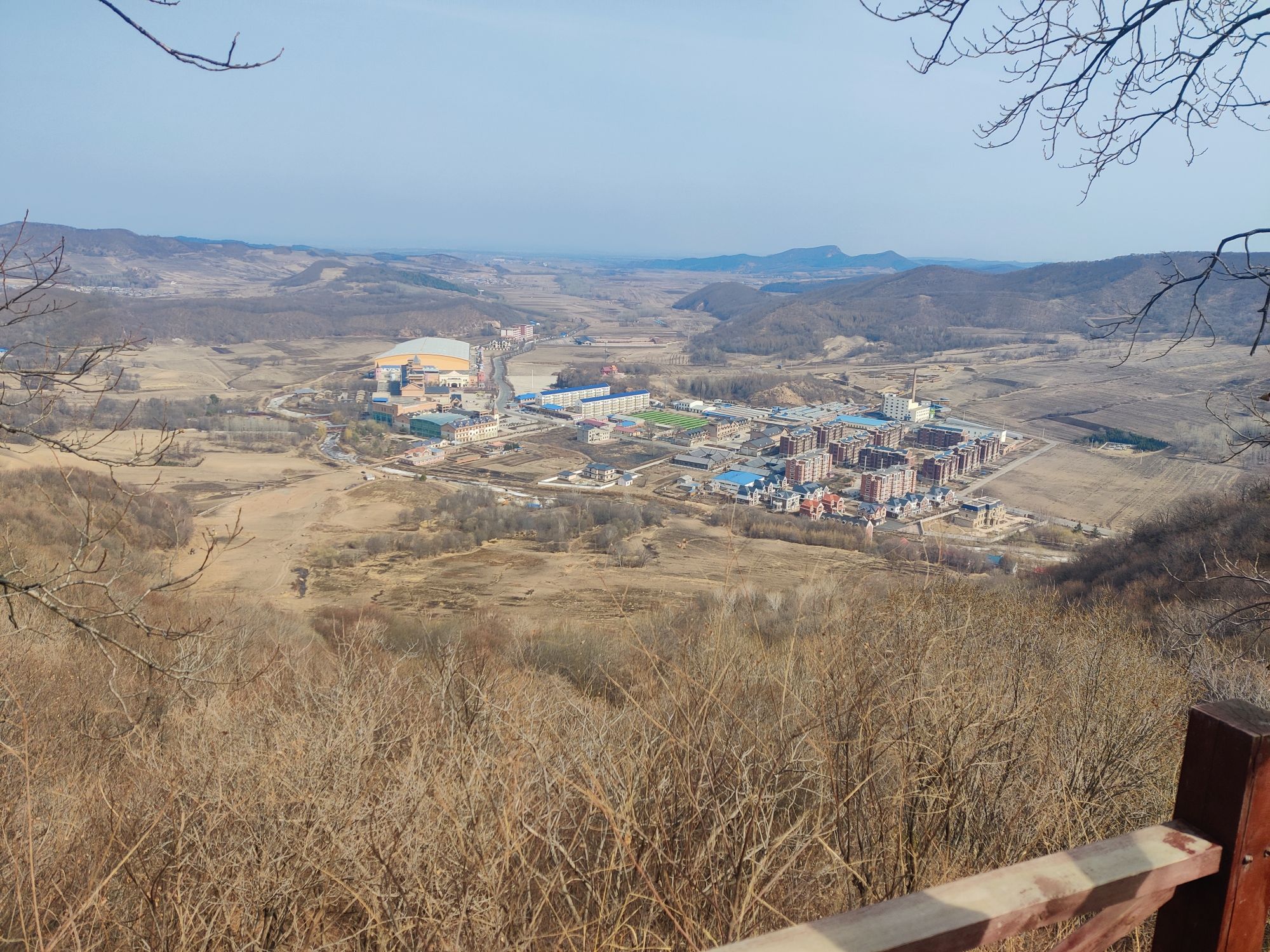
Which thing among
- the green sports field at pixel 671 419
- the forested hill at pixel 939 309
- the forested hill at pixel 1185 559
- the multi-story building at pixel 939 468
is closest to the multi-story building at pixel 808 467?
the multi-story building at pixel 939 468

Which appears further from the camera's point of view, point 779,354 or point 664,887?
point 779,354

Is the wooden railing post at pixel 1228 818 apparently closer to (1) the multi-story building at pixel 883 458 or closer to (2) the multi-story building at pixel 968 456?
(1) the multi-story building at pixel 883 458

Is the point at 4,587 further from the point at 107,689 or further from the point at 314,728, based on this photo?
the point at 107,689

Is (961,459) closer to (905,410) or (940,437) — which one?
(940,437)

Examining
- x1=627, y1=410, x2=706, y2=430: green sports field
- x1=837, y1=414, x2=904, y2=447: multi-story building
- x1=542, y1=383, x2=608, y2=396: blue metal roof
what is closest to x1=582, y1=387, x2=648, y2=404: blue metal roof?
x1=542, y1=383, x2=608, y2=396: blue metal roof

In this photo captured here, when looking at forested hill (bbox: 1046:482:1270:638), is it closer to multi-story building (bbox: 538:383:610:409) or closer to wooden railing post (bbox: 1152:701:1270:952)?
wooden railing post (bbox: 1152:701:1270:952)

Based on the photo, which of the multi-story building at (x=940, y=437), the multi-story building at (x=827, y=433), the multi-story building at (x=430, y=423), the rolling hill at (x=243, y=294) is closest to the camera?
the multi-story building at (x=940, y=437)

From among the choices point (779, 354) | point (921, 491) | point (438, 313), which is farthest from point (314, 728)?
point (438, 313)
